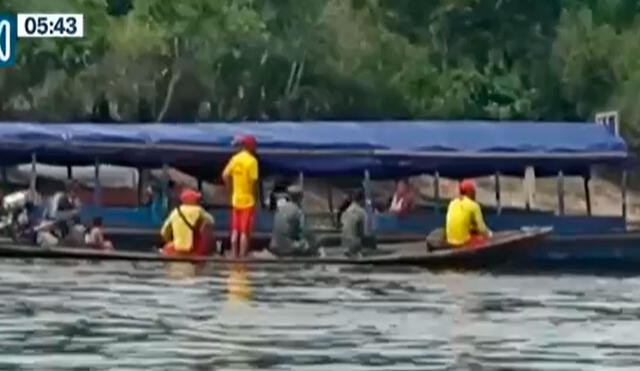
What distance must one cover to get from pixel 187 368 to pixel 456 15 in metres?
36.1

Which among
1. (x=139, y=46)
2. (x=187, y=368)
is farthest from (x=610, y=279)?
(x=139, y=46)

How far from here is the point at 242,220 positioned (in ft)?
86.0

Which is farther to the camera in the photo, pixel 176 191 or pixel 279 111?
pixel 279 111

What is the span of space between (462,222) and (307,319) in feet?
28.4

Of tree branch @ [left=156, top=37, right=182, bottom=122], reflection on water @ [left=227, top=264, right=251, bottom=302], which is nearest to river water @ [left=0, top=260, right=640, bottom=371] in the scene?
reflection on water @ [left=227, top=264, right=251, bottom=302]

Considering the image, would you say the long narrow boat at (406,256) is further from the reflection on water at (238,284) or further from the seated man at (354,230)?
the reflection on water at (238,284)

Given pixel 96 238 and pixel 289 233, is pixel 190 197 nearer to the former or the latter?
pixel 289 233

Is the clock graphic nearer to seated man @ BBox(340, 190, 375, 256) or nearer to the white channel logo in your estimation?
the white channel logo

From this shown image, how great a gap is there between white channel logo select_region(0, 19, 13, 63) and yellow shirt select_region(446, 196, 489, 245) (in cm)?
1700

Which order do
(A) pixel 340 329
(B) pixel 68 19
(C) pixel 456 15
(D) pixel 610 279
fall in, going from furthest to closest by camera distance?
(C) pixel 456 15, (B) pixel 68 19, (D) pixel 610 279, (A) pixel 340 329

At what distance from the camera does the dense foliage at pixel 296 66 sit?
42656 mm

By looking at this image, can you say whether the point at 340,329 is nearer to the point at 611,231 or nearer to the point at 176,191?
the point at 611,231

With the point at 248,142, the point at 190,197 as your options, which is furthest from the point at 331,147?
the point at 190,197

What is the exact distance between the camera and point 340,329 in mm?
16484
